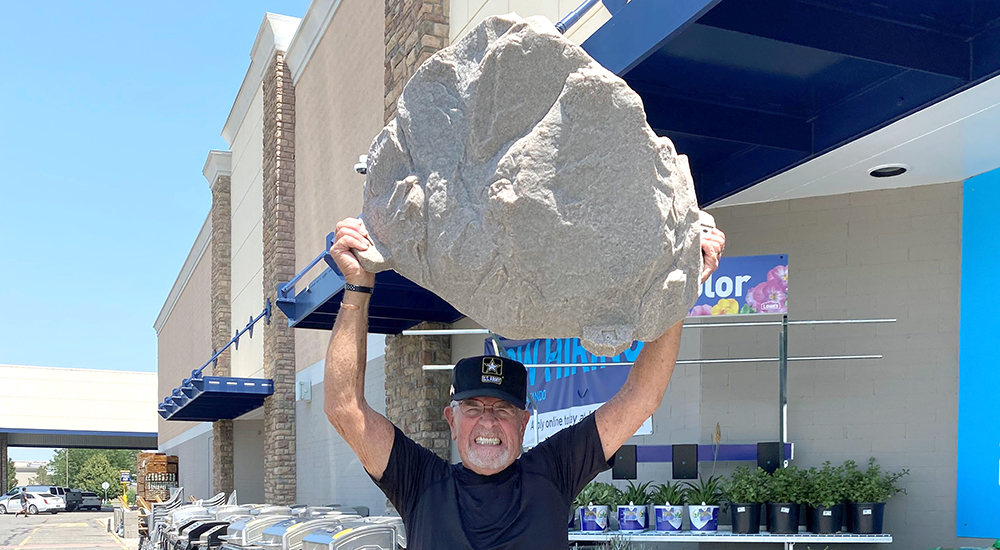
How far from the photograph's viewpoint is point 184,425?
34531 millimetres

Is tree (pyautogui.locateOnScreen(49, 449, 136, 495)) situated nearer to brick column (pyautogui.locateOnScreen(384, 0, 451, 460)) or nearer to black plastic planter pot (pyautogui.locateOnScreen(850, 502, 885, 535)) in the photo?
brick column (pyautogui.locateOnScreen(384, 0, 451, 460))

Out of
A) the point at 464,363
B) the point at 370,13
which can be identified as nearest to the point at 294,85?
the point at 370,13

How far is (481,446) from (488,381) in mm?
200

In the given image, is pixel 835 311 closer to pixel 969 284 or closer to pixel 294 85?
pixel 969 284

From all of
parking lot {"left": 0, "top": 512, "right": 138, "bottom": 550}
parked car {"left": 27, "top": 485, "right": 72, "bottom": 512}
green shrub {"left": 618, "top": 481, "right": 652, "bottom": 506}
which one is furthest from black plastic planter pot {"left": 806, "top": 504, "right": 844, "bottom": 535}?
parked car {"left": 27, "top": 485, "right": 72, "bottom": 512}

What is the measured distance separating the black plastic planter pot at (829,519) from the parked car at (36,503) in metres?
46.6

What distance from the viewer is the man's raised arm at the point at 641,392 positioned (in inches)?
119

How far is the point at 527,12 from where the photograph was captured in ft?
32.7

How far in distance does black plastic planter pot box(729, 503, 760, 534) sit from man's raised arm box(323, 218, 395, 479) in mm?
4769

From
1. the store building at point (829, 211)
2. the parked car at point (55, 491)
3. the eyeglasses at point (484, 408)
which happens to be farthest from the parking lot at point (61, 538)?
the eyeglasses at point (484, 408)

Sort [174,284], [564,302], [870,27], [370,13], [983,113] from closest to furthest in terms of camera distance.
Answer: [564,302]
[870,27]
[983,113]
[370,13]
[174,284]

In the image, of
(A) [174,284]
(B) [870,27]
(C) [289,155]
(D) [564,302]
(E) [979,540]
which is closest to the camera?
(D) [564,302]

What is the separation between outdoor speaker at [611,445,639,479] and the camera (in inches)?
311

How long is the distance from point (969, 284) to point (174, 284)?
114 feet
